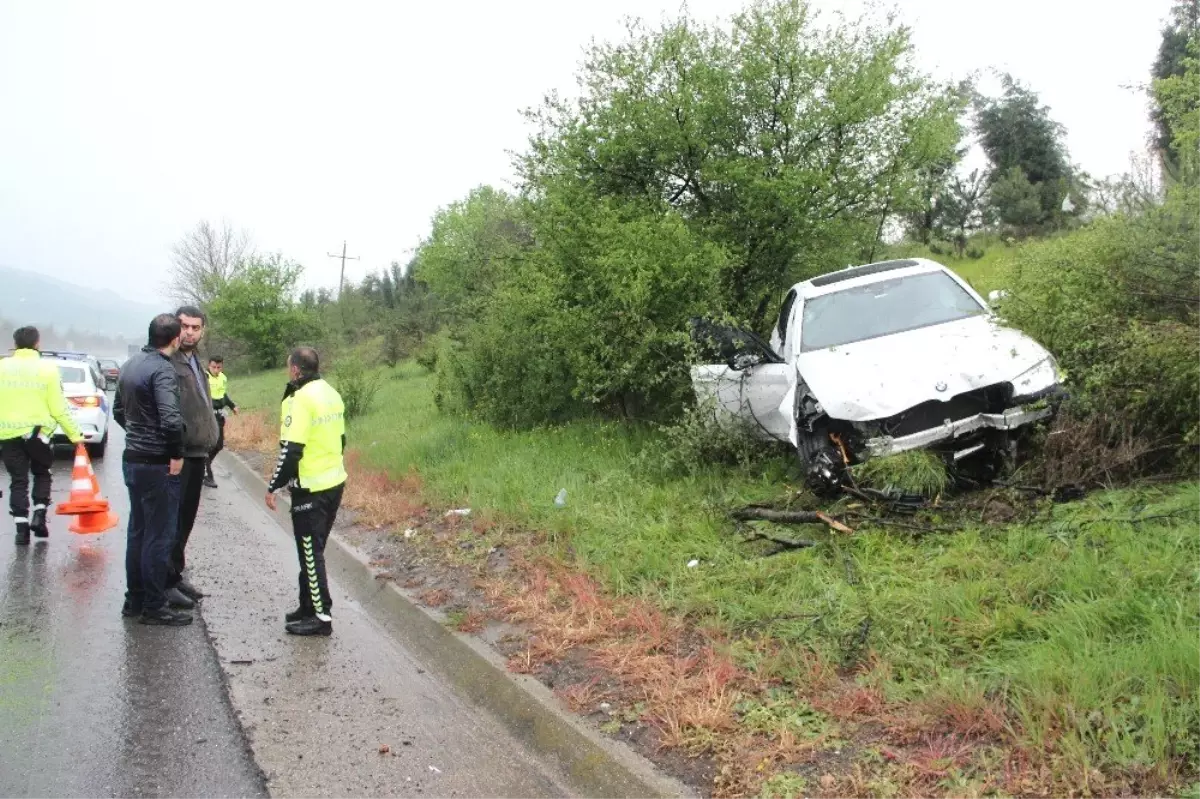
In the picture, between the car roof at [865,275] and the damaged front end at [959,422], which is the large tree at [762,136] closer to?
the car roof at [865,275]

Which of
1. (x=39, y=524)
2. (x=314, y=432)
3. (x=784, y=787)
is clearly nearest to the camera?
(x=784, y=787)

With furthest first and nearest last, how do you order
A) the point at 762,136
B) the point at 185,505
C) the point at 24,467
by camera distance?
the point at 762,136
the point at 24,467
the point at 185,505

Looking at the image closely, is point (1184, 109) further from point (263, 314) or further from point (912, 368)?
point (263, 314)

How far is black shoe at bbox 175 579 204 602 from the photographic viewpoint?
5.58 metres

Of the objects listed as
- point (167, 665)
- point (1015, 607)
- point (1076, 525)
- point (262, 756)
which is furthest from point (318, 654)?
point (1076, 525)

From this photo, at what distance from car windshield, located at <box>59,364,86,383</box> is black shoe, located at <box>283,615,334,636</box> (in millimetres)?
10069

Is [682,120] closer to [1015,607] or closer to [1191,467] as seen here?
[1191,467]

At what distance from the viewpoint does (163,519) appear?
5.28 meters

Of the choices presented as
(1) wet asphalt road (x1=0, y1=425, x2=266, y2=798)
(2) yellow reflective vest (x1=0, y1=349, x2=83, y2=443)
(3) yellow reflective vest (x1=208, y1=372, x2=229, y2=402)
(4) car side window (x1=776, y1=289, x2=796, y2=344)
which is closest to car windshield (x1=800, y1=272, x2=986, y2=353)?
(4) car side window (x1=776, y1=289, x2=796, y2=344)

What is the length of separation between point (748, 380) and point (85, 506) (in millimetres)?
5677

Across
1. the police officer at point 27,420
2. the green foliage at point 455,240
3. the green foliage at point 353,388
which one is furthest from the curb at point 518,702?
the green foliage at point 455,240

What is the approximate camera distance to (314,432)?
507 cm

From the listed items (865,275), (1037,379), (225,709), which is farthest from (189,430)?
(865,275)

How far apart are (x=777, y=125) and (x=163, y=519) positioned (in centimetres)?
777
